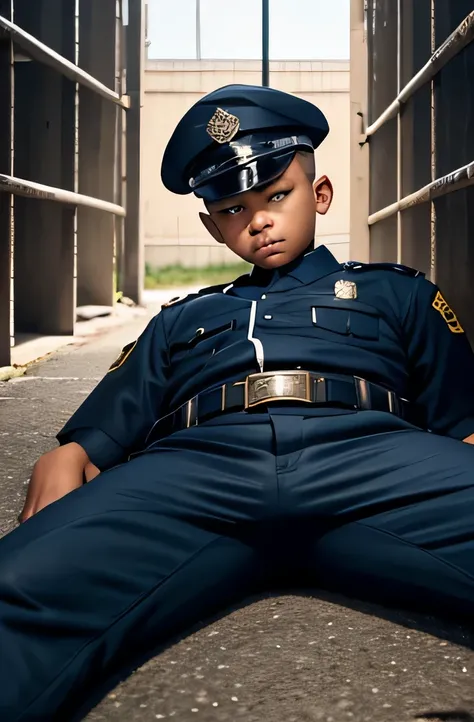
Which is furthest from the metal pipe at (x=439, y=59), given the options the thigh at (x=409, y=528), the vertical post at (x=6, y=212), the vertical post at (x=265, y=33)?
the vertical post at (x=265, y=33)

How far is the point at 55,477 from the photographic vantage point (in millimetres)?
1700

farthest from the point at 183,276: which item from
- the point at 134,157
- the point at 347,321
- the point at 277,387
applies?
the point at 277,387

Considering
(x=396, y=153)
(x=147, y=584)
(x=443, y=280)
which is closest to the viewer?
(x=147, y=584)

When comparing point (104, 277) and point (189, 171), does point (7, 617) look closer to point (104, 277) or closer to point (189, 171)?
point (189, 171)

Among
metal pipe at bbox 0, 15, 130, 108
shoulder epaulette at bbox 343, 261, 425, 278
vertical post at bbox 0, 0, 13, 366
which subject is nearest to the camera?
shoulder epaulette at bbox 343, 261, 425, 278

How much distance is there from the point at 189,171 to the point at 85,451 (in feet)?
1.93

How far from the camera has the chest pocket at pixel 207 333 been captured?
5.73ft

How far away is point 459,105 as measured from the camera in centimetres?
445

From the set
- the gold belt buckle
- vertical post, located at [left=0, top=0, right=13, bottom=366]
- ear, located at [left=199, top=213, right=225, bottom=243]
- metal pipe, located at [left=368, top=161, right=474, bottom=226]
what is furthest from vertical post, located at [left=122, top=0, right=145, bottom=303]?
the gold belt buckle

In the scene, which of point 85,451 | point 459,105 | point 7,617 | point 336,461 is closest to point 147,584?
point 7,617

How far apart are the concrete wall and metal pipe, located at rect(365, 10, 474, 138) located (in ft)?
30.7

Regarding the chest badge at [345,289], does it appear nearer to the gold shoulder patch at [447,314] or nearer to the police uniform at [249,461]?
the police uniform at [249,461]

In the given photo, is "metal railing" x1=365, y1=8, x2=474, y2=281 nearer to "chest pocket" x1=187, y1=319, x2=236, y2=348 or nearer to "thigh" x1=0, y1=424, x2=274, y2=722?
"chest pocket" x1=187, y1=319, x2=236, y2=348

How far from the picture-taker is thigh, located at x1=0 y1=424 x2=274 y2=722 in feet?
3.96
